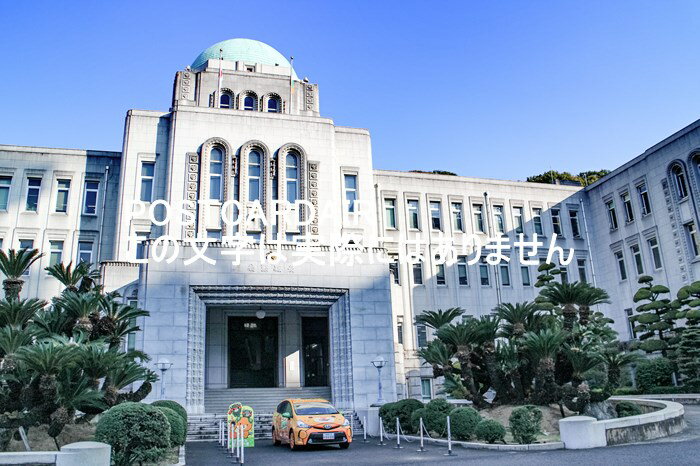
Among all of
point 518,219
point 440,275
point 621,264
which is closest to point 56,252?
point 440,275

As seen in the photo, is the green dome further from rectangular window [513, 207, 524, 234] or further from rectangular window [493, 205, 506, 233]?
rectangular window [513, 207, 524, 234]

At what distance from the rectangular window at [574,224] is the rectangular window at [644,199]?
5.58m

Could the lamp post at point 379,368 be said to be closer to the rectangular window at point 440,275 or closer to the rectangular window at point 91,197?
the rectangular window at point 440,275

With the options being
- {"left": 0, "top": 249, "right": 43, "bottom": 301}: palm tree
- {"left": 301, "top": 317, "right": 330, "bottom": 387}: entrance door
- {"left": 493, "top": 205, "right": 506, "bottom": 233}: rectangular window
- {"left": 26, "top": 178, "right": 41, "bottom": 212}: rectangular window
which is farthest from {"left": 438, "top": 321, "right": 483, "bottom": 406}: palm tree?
{"left": 26, "top": 178, "right": 41, "bottom": 212}: rectangular window

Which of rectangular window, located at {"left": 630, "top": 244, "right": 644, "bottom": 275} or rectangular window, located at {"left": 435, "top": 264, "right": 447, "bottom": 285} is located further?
rectangular window, located at {"left": 435, "top": 264, "right": 447, "bottom": 285}

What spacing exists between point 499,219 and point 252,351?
2054cm

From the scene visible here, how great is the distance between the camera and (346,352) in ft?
86.4

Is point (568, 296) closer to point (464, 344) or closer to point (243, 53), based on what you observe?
point (464, 344)

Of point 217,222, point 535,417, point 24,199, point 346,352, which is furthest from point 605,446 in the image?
point 24,199

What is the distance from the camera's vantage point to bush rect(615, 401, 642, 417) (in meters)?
19.0

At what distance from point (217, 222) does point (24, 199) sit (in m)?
11.5

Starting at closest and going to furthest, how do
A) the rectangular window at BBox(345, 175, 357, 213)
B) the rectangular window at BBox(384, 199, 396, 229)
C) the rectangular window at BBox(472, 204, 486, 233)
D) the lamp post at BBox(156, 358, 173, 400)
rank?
the lamp post at BBox(156, 358, 173, 400), the rectangular window at BBox(345, 175, 357, 213), the rectangular window at BBox(384, 199, 396, 229), the rectangular window at BBox(472, 204, 486, 233)

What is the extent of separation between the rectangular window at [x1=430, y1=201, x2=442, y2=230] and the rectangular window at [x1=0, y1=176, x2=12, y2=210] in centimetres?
2591

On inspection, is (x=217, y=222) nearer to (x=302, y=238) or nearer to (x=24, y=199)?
(x=302, y=238)
